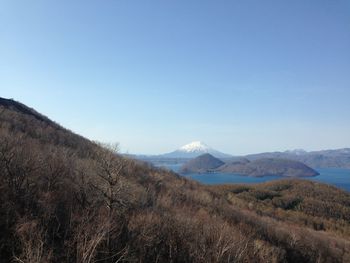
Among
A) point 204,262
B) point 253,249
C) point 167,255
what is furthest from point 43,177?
point 253,249

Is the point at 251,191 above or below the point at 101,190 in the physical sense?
below

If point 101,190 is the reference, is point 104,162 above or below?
above

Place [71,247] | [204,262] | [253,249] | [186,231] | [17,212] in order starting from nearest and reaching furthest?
[71,247] < [17,212] < [204,262] < [186,231] < [253,249]

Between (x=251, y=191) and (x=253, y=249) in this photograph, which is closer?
(x=253, y=249)

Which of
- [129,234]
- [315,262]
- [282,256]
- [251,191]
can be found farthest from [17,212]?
[251,191]

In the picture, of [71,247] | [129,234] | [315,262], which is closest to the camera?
[71,247]

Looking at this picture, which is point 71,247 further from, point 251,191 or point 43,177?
point 251,191

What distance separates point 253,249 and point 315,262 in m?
15.1

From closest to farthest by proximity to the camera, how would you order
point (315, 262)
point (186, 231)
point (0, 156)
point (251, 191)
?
point (0, 156)
point (186, 231)
point (315, 262)
point (251, 191)

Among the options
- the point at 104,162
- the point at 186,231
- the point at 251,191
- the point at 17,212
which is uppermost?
the point at 104,162

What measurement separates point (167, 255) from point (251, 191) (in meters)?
104

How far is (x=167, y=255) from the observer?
18.4m

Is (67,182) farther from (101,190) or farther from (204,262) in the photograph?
(204,262)

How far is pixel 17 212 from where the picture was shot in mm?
15070
